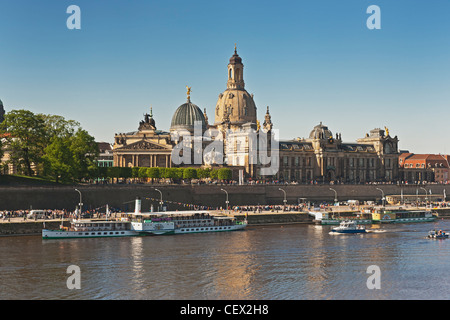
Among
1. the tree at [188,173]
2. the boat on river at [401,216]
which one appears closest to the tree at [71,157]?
the tree at [188,173]

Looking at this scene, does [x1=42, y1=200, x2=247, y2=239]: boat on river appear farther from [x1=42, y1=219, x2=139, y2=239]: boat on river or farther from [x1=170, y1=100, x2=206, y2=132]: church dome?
[x1=170, y1=100, x2=206, y2=132]: church dome

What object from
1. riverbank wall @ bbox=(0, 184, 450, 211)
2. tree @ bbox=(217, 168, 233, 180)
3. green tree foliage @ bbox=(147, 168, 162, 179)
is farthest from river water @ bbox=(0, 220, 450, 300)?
tree @ bbox=(217, 168, 233, 180)

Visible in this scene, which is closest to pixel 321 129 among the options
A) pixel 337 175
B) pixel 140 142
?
pixel 337 175

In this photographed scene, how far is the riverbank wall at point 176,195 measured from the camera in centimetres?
8469

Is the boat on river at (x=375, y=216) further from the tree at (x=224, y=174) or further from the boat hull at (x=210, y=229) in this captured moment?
the tree at (x=224, y=174)

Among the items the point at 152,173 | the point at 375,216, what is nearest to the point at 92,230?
the point at 375,216

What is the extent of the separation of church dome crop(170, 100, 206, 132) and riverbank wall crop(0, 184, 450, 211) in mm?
38868

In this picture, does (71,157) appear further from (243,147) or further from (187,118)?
(187,118)

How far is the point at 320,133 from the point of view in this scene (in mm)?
147875

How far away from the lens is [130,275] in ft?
155

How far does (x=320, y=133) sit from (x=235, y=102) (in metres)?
21.2

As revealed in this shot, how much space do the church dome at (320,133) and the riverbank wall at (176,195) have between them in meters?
24.5

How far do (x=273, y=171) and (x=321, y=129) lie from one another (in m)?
19.1

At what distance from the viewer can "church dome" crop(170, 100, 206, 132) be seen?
147m
